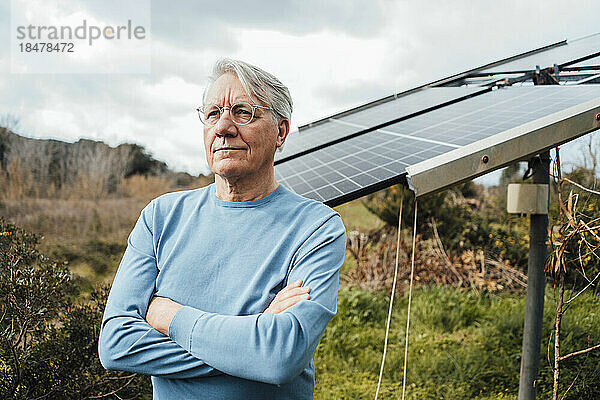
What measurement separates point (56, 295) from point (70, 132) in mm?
5414

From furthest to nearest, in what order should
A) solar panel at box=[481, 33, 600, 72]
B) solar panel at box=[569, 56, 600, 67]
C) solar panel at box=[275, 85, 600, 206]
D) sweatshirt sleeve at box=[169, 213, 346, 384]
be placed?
solar panel at box=[481, 33, 600, 72] < solar panel at box=[569, 56, 600, 67] < solar panel at box=[275, 85, 600, 206] < sweatshirt sleeve at box=[169, 213, 346, 384]

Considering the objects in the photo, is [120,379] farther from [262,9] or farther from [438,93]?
[262,9]

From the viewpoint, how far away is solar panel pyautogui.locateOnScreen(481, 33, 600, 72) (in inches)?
170

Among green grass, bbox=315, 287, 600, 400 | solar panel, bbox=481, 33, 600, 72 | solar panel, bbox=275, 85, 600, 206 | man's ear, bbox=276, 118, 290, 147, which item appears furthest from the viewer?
green grass, bbox=315, 287, 600, 400

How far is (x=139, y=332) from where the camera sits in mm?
1542

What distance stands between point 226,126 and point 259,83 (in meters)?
0.17

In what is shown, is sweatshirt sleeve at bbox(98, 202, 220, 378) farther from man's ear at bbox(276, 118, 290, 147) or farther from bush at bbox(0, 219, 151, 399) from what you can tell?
bush at bbox(0, 219, 151, 399)

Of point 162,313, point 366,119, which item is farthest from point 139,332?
point 366,119

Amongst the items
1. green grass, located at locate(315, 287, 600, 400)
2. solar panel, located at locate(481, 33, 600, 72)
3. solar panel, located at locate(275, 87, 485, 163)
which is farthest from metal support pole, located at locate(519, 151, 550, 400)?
solar panel, located at locate(481, 33, 600, 72)

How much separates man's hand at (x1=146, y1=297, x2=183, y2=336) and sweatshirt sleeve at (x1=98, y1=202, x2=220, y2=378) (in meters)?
0.02

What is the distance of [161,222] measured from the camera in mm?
1744

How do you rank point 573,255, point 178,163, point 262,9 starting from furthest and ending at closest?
point 178,163 → point 262,9 → point 573,255

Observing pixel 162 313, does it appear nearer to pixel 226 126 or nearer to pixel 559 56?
pixel 226 126

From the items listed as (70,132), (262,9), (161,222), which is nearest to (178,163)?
(70,132)
